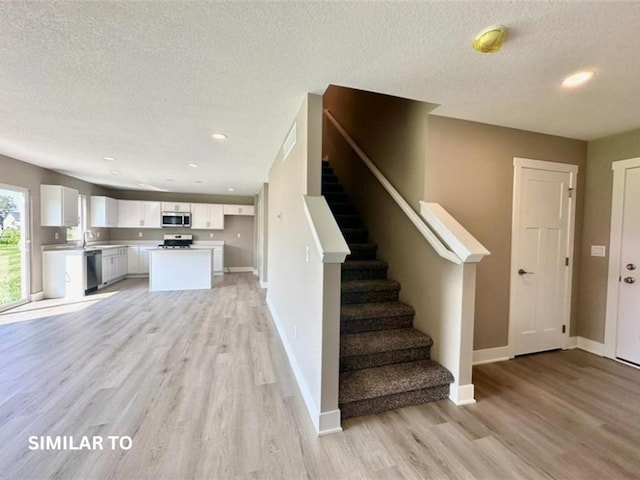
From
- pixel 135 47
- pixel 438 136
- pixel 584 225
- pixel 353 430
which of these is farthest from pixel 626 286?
pixel 135 47

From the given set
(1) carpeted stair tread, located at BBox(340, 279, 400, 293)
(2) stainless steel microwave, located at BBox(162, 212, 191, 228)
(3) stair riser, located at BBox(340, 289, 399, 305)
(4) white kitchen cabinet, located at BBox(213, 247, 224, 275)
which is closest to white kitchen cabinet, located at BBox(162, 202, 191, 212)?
(2) stainless steel microwave, located at BBox(162, 212, 191, 228)

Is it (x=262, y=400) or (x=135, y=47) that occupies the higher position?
(x=135, y=47)

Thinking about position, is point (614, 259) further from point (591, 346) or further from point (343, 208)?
point (343, 208)

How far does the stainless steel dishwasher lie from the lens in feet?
17.5

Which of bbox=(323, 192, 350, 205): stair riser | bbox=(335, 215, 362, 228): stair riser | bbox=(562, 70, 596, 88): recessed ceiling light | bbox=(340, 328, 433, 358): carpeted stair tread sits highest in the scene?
bbox=(562, 70, 596, 88): recessed ceiling light

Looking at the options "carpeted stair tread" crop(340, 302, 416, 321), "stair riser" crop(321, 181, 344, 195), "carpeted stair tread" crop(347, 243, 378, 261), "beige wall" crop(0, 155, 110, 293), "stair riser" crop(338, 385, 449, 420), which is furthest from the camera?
"stair riser" crop(321, 181, 344, 195)

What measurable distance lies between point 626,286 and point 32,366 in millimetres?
5881

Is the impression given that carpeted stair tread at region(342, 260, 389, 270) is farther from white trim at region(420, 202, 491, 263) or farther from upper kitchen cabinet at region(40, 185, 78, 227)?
upper kitchen cabinet at region(40, 185, 78, 227)

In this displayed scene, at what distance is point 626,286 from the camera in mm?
2826

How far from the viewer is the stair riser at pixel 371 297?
2.70 m

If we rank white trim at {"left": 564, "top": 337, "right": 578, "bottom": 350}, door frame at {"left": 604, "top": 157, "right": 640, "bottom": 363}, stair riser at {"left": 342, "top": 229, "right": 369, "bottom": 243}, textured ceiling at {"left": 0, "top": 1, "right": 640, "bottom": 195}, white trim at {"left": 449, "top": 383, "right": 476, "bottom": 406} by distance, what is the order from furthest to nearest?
stair riser at {"left": 342, "top": 229, "right": 369, "bottom": 243}
white trim at {"left": 564, "top": 337, "right": 578, "bottom": 350}
door frame at {"left": 604, "top": 157, "right": 640, "bottom": 363}
white trim at {"left": 449, "top": 383, "right": 476, "bottom": 406}
textured ceiling at {"left": 0, "top": 1, "right": 640, "bottom": 195}

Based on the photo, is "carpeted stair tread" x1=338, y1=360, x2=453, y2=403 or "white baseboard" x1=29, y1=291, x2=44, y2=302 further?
"white baseboard" x1=29, y1=291, x2=44, y2=302

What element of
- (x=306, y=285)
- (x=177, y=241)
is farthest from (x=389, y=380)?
(x=177, y=241)

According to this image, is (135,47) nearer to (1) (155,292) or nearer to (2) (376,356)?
(2) (376,356)
